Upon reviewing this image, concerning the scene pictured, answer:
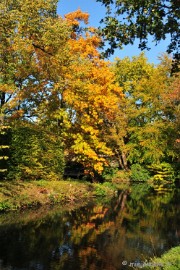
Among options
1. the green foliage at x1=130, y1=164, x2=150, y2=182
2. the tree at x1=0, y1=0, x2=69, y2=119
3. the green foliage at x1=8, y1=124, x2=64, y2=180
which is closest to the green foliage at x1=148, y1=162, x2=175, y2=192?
the green foliage at x1=130, y1=164, x2=150, y2=182

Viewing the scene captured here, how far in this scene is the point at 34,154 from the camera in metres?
23.5

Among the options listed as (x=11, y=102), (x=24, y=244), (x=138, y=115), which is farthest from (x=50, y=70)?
(x=138, y=115)

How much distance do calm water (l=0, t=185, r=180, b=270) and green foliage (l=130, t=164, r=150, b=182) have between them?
68.6 feet

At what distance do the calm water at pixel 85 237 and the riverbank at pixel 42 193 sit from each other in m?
1.06

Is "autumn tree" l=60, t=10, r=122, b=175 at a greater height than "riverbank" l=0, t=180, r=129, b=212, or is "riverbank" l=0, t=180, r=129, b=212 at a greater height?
"autumn tree" l=60, t=10, r=122, b=175

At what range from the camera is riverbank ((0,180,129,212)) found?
1888 cm

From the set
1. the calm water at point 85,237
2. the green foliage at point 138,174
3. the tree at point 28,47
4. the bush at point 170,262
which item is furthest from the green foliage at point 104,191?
the bush at point 170,262

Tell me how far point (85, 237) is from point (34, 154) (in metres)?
10.5

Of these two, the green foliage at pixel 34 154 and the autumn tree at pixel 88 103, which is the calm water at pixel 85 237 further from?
the autumn tree at pixel 88 103

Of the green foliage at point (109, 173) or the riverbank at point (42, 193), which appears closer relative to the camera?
the riverbank at point (42, 193)

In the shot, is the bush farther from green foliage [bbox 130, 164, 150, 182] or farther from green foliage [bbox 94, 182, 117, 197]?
green foliage [bbox 130, 164, 150, 182]

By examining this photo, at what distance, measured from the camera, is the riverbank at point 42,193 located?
18875 mm

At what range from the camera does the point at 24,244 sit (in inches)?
494

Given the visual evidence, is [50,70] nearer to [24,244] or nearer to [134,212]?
[134,212]
